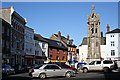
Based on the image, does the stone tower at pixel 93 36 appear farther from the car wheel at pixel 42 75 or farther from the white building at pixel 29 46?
the car wheel at pixel 42 75

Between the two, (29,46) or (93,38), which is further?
(93,38)

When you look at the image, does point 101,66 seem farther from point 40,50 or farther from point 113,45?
point 113,45

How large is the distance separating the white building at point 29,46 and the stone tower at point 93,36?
1941 cm

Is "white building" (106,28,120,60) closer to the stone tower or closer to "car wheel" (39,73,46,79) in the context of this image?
the stone tower

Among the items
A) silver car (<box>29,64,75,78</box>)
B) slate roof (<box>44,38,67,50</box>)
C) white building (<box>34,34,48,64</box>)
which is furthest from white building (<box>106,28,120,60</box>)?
silver car (<box>29,64,75,78</box>)

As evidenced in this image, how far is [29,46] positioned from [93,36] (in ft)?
77.3

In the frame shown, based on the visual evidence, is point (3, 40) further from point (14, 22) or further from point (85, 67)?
point (85, 67)

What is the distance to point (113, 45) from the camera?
81750 mm

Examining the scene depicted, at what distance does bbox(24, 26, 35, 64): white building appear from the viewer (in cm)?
6725

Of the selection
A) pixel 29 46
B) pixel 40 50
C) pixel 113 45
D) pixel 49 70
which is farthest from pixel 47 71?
pixel 113 45

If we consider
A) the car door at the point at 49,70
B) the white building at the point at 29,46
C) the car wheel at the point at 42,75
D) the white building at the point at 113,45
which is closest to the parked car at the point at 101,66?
the car door at the point at 49,70

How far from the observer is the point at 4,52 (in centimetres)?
4938

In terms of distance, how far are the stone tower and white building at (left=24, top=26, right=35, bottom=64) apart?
19412 mm

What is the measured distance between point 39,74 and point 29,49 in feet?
143
